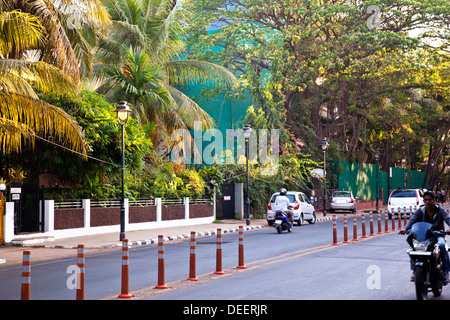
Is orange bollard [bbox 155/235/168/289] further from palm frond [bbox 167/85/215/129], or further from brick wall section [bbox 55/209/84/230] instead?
palm frond [bbox 167/85/215/129]

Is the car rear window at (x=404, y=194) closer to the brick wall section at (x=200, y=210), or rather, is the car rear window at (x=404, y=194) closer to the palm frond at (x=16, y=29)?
the brick wall section at (x=200, y=210)

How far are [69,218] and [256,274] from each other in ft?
39.9

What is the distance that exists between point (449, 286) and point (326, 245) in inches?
316

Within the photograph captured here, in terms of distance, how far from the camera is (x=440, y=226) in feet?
32.7

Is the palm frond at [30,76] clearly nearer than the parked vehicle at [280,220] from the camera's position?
Yes

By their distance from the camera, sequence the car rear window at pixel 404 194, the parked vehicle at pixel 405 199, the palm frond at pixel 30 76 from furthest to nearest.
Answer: the car rear window at pixel 404 194 → the parked vehicle at pixel 405 199 → the palm frond at pixel 30 76

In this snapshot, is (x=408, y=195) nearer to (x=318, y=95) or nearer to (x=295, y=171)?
(x=295, y=171)

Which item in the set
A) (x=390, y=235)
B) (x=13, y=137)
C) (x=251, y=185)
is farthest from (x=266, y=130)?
(x=13, y=137)

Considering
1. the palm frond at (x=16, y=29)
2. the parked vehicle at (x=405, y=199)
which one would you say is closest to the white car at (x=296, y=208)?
the parked vehicle at (x=405, y=199)

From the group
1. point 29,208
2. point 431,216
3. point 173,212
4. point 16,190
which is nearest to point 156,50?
point 173,212

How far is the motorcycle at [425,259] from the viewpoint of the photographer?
358 inches

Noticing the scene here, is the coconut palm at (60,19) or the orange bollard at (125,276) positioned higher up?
the coconut palm at (60,19)

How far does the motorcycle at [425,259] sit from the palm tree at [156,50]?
19.5 metres

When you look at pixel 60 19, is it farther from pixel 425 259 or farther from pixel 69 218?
pixel 425 259
